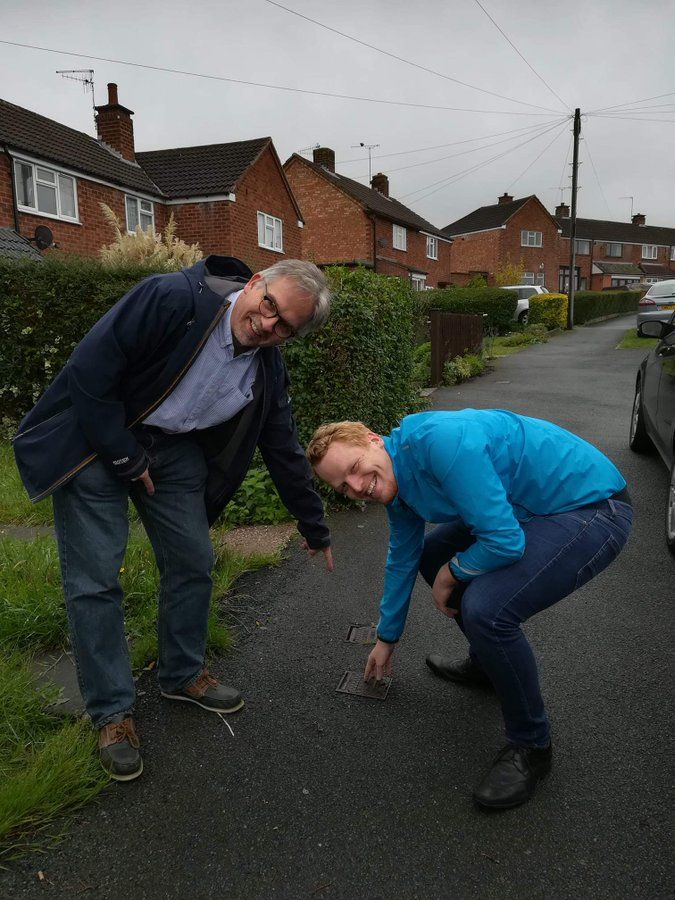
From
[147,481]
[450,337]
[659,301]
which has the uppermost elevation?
[659,301]

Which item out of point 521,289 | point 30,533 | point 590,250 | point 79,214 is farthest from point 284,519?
point 590,250

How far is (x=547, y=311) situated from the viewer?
25.3 meters

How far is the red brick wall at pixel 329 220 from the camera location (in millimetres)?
32125

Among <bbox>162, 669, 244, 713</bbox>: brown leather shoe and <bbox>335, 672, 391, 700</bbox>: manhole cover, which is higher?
<bbox>162, 669, 244, 713</bbox>: brown leather shoe

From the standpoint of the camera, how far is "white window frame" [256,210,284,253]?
23.7 metres

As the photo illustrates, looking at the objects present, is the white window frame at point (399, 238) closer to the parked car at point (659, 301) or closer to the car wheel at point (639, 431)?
the parked car at point (659, 301)

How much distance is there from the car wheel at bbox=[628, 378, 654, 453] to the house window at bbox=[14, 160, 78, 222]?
50.9ft

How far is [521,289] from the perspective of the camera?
29.7m

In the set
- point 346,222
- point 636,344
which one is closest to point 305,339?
point 636,344

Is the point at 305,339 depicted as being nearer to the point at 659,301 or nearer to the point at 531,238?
the point at 659,301

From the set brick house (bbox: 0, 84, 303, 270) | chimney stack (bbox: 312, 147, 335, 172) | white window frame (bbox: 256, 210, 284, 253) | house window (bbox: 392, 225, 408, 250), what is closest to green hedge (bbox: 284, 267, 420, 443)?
brick house (bbox: 0, 84, 303, 270)

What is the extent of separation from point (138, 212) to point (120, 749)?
824 inches

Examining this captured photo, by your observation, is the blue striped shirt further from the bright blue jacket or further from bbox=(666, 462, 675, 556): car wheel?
bbox=(666, 462, 675, 556): car wheel

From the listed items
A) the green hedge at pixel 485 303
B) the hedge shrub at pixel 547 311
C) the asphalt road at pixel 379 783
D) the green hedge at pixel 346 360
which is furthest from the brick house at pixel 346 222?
the asphalt road at pixel 379 783
